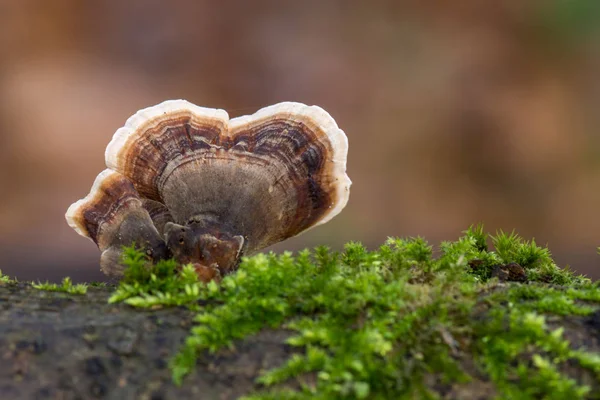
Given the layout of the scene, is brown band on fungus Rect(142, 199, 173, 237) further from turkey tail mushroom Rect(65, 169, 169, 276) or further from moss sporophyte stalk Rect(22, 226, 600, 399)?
moss sporophyte stalk Rect(22, 226, 600, 399)

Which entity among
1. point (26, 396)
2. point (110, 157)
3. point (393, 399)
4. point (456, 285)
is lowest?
point (26, 396)

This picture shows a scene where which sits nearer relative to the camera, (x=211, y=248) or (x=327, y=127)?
(x=211, y=248)

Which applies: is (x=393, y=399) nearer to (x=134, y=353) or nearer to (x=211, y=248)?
(x=134, y=353)

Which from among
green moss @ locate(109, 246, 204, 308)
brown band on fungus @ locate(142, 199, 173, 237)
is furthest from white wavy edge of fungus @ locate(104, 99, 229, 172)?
green moss @ locate(109, 246, 204, 308)

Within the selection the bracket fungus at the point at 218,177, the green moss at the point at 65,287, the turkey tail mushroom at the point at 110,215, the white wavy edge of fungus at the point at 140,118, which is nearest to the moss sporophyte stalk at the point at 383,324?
the green moss at the point at 65,287

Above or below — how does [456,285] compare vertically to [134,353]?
above

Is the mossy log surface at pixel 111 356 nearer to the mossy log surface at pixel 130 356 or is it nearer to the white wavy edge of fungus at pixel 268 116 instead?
the mossy log surface at pixel 130 356

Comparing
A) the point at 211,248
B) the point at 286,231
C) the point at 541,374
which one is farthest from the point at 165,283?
the point at 541,374

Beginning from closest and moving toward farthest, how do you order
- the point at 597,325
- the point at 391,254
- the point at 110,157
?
the point at 597,325 < the point at 391,254 < the point at 110,157
